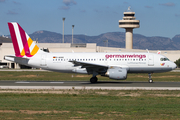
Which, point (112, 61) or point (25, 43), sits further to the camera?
point (25, 43)

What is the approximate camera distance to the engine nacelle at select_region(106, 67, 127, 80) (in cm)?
3184

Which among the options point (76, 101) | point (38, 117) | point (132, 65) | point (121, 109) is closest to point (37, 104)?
point (76, 101)

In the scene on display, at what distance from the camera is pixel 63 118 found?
1343 cm

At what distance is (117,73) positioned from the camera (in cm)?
3198

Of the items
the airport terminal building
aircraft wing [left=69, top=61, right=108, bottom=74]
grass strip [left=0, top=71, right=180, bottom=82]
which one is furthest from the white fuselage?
the airport terminal building

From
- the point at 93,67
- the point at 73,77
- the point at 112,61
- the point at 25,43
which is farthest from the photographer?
the point at 73,77

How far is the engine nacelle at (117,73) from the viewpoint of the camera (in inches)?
A: 1254

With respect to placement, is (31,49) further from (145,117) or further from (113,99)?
(145,117)

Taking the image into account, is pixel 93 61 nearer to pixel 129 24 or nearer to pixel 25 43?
pixel 25 43

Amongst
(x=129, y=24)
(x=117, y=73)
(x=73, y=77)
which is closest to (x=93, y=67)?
(x=117, y=73)

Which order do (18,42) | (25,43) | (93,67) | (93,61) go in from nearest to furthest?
(93,67)
(93,61)
(18,42)
(25,43)

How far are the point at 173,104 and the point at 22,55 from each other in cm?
2331

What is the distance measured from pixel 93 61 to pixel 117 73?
14.2ft

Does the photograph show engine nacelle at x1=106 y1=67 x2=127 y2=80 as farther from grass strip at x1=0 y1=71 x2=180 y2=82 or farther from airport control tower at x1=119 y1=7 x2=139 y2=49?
airport control tower at x1=119 y1=7 x2=139 y2=49
